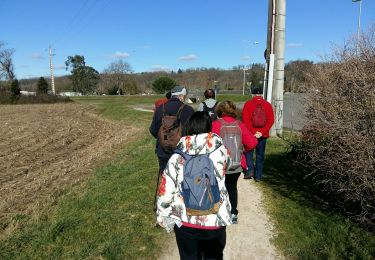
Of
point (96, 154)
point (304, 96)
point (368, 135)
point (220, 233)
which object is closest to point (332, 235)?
point (368, 135)

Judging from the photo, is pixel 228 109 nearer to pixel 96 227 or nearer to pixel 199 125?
pixel 199 125

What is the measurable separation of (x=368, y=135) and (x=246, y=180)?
340 cm

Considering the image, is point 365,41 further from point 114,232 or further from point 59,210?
point 59,210

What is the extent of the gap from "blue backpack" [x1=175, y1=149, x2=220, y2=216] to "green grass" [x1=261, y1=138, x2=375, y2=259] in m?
1.92

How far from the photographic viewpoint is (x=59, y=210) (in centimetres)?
643

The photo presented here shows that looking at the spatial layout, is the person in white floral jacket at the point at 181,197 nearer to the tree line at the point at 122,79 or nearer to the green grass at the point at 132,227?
the green grass at the point at 132,227

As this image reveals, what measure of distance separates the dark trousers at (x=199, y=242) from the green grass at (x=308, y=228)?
1444mm

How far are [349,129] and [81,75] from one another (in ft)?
382

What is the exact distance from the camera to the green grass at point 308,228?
14.5 ft

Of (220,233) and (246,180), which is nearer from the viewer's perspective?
(220,233)

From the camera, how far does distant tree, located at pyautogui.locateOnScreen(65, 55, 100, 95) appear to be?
113812 millimetres

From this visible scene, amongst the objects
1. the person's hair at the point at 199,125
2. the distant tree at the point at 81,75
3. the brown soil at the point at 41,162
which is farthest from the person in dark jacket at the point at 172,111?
the distant tree at the point at 81,75

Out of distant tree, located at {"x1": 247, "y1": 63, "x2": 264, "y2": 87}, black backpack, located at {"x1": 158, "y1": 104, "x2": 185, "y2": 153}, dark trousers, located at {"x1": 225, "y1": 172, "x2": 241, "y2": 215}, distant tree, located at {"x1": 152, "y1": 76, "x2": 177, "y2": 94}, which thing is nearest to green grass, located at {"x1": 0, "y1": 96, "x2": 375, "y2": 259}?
dark trousers, located at {"x1": 225, "y1": 172, "x2": 241, "y2": 215}

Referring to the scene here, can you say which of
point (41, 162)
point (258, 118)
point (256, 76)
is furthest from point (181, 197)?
point (256, 76)
